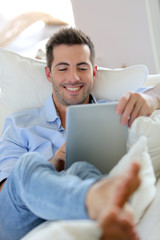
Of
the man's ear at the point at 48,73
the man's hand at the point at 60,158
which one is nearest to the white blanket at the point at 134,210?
the man's hand at the point at 60,158

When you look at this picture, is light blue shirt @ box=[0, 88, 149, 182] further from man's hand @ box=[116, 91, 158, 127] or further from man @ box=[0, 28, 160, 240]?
man's hand @ box=[116, 91, 158, 127]

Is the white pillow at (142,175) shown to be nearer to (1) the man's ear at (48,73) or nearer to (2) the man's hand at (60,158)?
(2) the man's hand at (60,158)

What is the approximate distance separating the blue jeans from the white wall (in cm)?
201

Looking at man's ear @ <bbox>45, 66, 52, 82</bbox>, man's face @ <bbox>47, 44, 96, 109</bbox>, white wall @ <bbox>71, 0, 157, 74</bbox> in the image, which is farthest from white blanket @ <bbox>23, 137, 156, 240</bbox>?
white wall @ <bbox>71, 0, 157, 74</bbox>

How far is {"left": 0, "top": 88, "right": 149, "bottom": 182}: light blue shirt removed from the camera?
3.99 feet

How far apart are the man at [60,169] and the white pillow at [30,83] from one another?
6 cm

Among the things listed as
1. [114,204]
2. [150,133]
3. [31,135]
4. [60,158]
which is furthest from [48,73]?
[114,204]

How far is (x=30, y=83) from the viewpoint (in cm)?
142

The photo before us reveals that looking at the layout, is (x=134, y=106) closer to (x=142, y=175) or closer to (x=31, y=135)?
(x=142, y=175)

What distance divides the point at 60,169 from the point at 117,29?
193 centimetres

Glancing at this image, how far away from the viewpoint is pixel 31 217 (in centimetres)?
88

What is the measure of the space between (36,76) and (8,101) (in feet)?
0.59

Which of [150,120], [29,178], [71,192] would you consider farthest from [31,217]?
[150,120]

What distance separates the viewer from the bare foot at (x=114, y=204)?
0.46m
